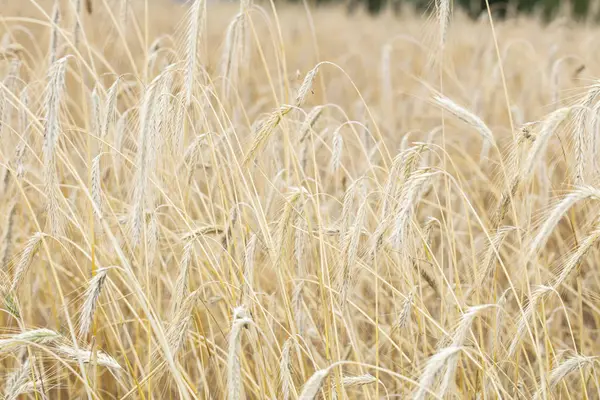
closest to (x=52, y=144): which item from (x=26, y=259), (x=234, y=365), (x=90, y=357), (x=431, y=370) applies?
(x=26, y=259)

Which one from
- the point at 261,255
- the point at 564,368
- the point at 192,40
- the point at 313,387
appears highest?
the point at 192,40

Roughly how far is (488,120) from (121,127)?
8.88ft

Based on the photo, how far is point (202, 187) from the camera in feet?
9.29

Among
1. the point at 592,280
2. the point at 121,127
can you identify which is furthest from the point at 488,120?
the point at 121,127

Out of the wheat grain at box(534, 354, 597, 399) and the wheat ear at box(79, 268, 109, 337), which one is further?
the wheat grain at box(534, 354, 597, 399)

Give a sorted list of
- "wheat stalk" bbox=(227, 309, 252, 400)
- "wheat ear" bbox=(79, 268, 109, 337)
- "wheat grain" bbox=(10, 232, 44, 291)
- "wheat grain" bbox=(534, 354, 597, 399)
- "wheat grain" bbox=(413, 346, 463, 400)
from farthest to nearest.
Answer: "wheat grain" bbox=(10, 232, 44, 291), "wheat grain" bbox=(534, 354, 597, 399), "wheat ear" bbox=(79, 268, 109, 337), "wheat stalk" bbox=(227, 309, 252, 400), "wheat grain" bbox=(413, 346, 463, 400)

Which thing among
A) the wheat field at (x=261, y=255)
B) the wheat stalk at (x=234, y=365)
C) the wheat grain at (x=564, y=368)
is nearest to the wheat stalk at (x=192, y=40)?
the wheat field at (x=261, y=255)

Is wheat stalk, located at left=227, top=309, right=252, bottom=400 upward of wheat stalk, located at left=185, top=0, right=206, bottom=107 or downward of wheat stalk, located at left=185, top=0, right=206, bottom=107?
downward

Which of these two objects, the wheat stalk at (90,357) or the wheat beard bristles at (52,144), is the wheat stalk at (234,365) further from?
the wheat beard bristles at (52,144)

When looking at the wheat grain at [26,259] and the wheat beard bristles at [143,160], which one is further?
the wheat grain at [26,259]

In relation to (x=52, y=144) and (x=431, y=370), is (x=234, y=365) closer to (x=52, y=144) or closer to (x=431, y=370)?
(x=431, y=370)

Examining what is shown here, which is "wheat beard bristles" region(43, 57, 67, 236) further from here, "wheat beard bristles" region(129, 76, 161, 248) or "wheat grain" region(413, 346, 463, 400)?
"wheat grain" region(413, 346, 463, 400)

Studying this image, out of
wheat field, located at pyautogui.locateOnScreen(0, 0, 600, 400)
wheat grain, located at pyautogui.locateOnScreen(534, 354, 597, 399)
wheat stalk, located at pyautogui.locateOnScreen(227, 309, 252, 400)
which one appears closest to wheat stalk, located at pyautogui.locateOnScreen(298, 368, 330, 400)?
wheat field, located at pyautogui.locateOnScreen(0, 0, 600, 400)

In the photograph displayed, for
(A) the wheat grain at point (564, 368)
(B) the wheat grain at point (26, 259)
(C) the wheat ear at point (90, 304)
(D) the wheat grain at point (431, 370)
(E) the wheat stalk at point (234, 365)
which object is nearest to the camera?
(D) the wheat grain at point (431, 370)
